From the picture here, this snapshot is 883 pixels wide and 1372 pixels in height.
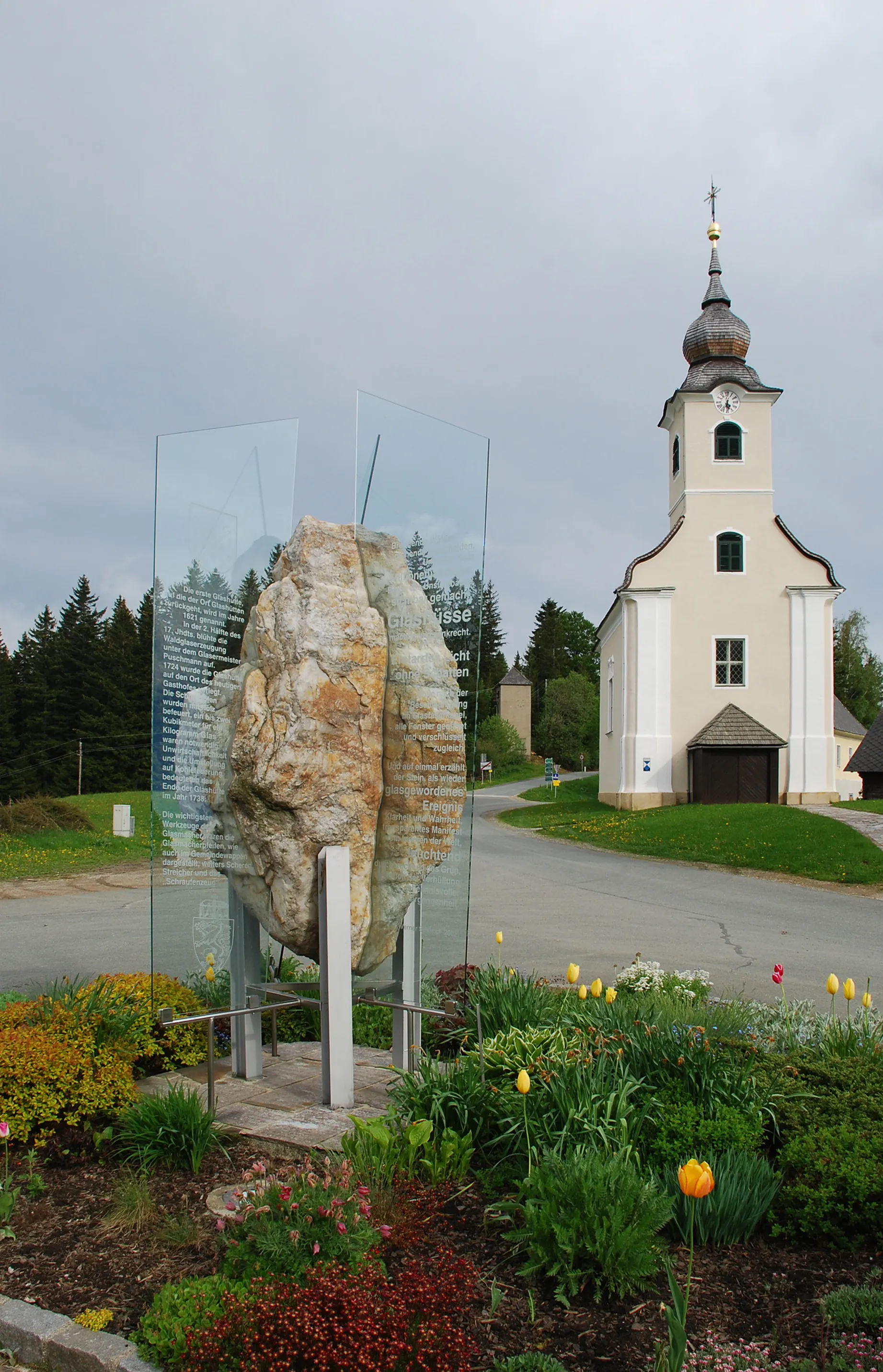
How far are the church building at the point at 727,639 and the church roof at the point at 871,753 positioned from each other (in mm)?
5932

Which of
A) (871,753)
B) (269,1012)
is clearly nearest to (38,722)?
(871,753)

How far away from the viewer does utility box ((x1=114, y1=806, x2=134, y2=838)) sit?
2161 centimetres

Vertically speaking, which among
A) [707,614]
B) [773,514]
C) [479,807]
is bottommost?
[479,807]

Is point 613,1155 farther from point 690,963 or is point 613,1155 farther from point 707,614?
point 707,614

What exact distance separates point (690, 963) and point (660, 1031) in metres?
5.21

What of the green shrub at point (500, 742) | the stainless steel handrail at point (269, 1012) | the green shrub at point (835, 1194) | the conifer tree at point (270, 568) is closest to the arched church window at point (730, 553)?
the green shrub at point (500, 742)

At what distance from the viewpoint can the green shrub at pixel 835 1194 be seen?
11.2ft

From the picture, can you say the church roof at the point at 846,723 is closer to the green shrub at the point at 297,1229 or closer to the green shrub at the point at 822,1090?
the green shrub at the point at 822,1090

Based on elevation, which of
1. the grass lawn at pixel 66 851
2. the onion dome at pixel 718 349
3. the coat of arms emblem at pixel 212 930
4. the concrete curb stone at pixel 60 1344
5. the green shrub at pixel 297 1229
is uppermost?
the onion dome at pixel 718 349

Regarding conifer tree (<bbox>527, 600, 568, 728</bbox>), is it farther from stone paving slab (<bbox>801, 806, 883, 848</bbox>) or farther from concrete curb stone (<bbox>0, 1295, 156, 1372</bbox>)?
concrete curb stone (<bbox>0, 1295, 156, 1372</bbox>)

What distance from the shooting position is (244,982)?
5508 mm

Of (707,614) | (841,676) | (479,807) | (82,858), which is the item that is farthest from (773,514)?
(841,676)

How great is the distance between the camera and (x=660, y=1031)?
438cm

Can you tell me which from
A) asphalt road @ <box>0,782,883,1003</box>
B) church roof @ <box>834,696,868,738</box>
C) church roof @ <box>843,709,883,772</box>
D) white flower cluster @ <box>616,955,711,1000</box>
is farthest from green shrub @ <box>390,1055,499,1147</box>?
church roof @ <box>834,696,868,738</box>
